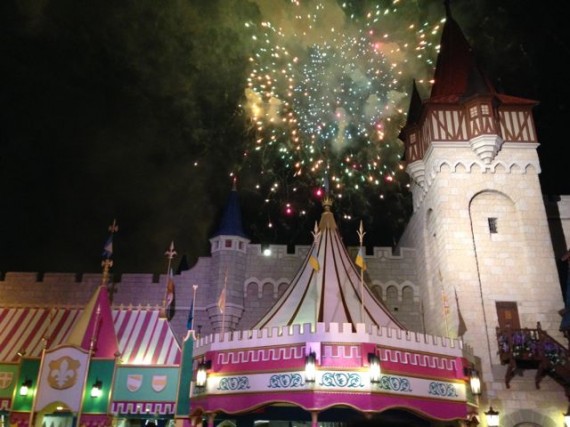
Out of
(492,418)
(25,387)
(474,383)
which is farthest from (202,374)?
(492,418)

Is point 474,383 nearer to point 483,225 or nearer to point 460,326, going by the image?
point 460,326

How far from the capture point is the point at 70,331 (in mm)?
18125

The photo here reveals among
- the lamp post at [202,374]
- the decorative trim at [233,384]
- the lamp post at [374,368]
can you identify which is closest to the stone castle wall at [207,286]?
the lamp post at [202,374]

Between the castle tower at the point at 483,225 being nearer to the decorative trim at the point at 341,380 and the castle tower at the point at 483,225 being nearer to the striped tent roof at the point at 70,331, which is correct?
the decorative trim at the point at 341,380

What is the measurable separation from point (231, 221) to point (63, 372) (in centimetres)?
1054

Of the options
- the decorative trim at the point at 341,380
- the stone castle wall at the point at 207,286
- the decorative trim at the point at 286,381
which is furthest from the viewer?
the stone castle wall at the point at 207,286

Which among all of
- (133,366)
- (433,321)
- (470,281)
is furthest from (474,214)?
(133,366)

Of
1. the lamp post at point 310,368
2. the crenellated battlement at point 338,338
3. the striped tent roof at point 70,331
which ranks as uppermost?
the striped tent roof at point 70,331

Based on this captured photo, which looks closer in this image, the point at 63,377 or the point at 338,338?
the point at 338,338

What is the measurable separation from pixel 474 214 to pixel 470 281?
3.00 m

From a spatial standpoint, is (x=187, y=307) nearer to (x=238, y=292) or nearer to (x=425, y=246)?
(x=238, y=292)

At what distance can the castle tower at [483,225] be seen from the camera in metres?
18.3

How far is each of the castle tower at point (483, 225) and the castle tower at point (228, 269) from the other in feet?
28.4

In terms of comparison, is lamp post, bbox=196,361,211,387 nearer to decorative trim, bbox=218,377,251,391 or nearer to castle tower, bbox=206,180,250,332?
decorative trim, bbox=218,377,251,391
